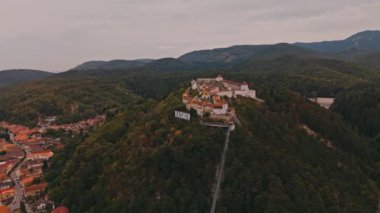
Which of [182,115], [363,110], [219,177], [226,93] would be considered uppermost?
[226,93]

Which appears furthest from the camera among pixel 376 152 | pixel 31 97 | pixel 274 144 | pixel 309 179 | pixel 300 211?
pixel 31 97

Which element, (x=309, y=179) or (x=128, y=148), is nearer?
(x=309, y=179)

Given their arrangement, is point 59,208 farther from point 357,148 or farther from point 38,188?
point 357,148

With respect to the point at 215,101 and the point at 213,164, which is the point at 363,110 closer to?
the point at 215,101

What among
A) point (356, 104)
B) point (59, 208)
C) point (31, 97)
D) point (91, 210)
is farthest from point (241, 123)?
point (31, 97)

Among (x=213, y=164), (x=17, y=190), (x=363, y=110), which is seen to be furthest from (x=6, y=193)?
(x=363, y=110)

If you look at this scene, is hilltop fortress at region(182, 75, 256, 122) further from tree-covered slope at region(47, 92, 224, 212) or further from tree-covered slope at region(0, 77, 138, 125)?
tree-covered slope at region(0, 77, 138, 125)

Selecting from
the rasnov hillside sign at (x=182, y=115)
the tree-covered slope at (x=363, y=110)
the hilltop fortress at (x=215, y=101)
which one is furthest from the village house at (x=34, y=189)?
the tree-covered slope at (x=363, y=110)

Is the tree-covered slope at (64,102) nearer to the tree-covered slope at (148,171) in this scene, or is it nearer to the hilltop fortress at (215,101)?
the hilltop fortress at (215,101)
